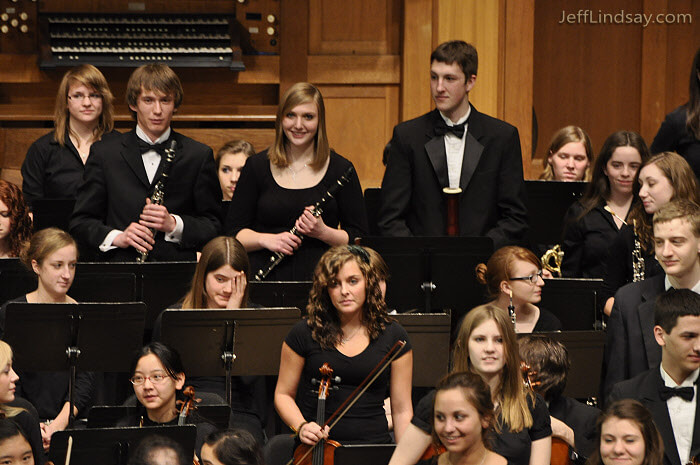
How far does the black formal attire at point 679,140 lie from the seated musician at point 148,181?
1.80 metres

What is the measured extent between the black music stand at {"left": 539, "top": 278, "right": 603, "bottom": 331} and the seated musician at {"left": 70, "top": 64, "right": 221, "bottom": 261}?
1.32 m

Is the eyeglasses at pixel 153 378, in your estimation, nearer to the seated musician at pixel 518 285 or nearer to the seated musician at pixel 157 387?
the seated musician at pixel 157 387

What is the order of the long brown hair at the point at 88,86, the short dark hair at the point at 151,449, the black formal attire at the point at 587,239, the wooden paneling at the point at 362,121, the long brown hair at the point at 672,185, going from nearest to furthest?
1. the short dark hair at the point at 151,449
2. the long brown hair at the point at 672,185
3. the black formal attire at the point at 587,239
4. the long brown hair at the point at 88,86
5. the wooden paneling at the point at 362,121

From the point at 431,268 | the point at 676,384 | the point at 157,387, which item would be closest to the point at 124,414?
the point at 157,387

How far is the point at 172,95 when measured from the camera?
431cm

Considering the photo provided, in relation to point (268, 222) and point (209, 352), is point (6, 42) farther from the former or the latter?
point (209, 352)

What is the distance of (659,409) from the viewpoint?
325cm

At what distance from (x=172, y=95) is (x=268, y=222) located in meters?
0.65

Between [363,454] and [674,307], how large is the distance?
104 cm

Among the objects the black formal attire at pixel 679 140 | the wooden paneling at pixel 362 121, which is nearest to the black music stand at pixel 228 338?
the black formal attire at pixel 679 140

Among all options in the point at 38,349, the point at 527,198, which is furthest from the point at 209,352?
the point at 527,198

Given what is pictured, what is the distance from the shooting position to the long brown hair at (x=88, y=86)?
15.8 ft

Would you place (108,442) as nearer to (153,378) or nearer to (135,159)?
(153,378)

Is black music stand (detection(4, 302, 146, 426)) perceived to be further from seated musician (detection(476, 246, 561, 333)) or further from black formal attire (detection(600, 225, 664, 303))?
black formal attire (detection(600, 225, 664, 303))
